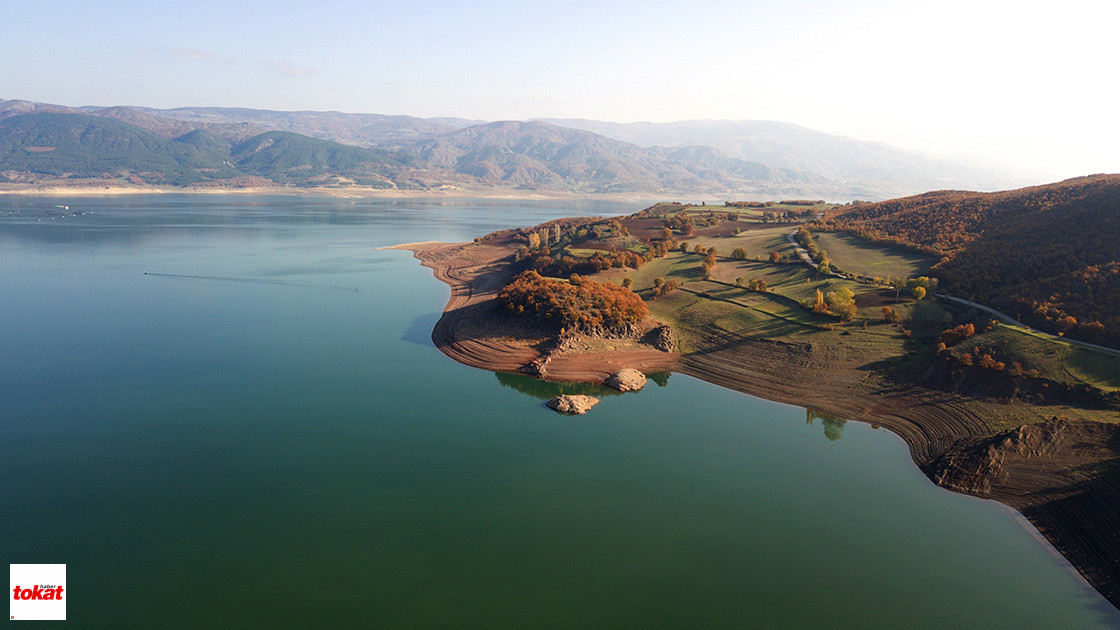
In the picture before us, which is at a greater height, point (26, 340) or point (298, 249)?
point (298, 249)

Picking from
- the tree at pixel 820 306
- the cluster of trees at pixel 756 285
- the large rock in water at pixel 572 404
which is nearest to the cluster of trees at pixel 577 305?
the large rock in water at pixel 572 404

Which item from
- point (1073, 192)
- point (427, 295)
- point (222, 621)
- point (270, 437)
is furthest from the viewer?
point (427, 295)

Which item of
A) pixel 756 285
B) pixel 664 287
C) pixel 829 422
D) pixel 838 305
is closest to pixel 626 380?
pixel 829 422

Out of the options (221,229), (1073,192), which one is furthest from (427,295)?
(221,229)

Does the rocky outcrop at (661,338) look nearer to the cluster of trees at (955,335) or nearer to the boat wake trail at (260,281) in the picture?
the cluster of trees at (955,335)

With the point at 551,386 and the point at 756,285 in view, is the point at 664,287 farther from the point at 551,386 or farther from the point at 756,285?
the point at 551,386

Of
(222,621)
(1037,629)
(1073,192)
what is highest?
(1073,192)

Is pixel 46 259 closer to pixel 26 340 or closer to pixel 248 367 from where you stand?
pixel 26 340
